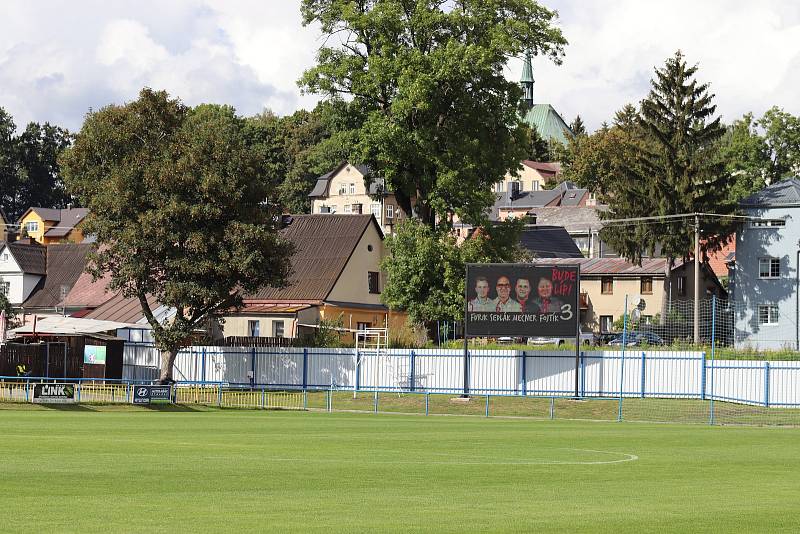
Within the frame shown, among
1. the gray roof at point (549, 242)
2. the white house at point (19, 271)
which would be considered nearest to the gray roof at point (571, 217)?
the gray roof at point (549, 242)

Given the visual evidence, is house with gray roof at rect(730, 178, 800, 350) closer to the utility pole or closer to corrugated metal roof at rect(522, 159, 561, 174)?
the utility pole

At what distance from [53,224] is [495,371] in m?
99.8

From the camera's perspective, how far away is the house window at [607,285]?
302ft

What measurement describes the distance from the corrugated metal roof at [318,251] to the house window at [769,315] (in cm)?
2554

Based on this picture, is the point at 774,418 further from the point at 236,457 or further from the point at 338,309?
the point at 338,309

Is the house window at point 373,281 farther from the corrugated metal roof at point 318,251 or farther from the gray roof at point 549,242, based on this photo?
the gray roof at point 549,242

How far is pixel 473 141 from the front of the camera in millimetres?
60906

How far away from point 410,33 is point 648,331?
22126 millimetres

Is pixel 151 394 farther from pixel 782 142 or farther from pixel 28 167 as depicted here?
pixel 28 167

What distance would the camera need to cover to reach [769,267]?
260ft

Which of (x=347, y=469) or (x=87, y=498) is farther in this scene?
(x=347, y=469)

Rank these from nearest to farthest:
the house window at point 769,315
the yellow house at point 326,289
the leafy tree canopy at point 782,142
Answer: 1. the yellow house at point 326,289
2. the house window at point 769,315
3. the leafy tree canopy at point 782,142

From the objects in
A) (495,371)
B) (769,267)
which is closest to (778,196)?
(769,267)

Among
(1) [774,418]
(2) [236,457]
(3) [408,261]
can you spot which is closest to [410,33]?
(3) [408,261]
